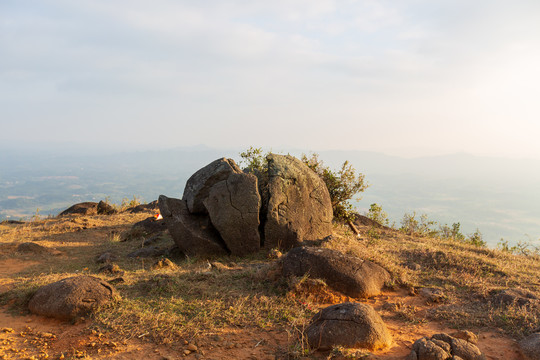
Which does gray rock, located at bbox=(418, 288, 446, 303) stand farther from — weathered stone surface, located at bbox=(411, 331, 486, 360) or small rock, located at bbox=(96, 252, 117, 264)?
small rock, located at bbox=(96, 252, 117, 264)

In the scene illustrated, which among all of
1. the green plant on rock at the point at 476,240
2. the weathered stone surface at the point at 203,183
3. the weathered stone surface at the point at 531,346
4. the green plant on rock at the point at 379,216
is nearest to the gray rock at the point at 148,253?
the weathered stone surface at the point at 203,183

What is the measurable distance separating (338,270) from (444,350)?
129 inches

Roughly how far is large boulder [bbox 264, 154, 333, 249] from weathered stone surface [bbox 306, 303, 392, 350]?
19.9 feet

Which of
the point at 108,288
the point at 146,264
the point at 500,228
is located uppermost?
the point at 108,288

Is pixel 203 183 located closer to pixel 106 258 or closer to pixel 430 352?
pixel 106 258

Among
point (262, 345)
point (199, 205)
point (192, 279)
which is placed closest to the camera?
point (262, 345)

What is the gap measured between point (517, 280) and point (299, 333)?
298 inches

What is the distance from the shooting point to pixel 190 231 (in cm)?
1248

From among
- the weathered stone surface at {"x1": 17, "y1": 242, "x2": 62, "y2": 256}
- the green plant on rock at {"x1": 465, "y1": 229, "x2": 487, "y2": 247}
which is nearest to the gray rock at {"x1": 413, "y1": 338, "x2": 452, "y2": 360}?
the weathered stone surface at {"x1": 17, "y1": 242, "x2": 62, "y2": 256}

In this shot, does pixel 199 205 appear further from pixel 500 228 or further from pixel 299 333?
pixel 500 228

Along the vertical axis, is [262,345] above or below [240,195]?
below

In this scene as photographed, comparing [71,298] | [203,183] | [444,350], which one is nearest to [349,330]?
[444,350]

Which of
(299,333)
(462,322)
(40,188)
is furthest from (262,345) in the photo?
(40,188)

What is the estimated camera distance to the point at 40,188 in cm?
18675
